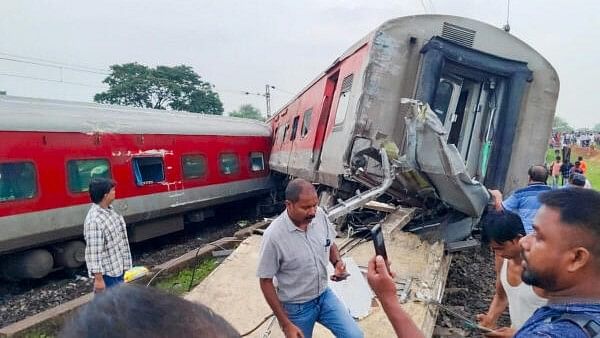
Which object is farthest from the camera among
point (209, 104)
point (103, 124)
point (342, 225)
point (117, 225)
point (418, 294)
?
point (209, 104)

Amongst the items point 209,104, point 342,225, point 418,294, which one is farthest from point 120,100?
point 418,294

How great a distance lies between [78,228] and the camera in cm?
746

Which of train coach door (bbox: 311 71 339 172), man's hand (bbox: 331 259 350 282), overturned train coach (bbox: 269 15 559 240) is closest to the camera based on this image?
man's hand (bbox: 331 259 350 282)

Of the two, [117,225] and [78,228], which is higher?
[117,225]

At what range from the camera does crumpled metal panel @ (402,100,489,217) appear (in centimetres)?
444

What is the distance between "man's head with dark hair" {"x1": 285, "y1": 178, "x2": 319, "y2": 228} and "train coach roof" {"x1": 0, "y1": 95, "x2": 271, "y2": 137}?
19.1 ft

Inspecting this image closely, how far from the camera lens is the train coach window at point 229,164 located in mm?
11305

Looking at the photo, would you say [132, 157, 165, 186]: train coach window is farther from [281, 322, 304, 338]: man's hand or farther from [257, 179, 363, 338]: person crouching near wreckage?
[281, 322, 304, 338]: man's hand

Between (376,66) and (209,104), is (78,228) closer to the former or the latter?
(376,66)

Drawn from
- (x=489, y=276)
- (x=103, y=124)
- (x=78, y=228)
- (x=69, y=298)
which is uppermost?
(x=103, y=124)

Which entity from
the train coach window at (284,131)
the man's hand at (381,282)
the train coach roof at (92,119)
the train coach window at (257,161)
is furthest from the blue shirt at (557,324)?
the train coach window at (257,161)

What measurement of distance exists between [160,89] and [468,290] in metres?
36.4

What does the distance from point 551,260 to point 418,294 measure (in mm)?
2954

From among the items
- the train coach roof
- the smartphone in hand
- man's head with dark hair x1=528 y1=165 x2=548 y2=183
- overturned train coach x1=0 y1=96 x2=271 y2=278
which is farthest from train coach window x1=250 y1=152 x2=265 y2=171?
the smartphone in hand
